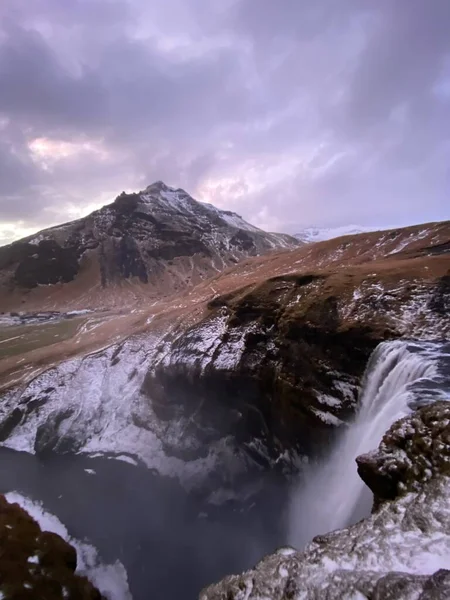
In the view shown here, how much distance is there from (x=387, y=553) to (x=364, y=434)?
13363 millimetres

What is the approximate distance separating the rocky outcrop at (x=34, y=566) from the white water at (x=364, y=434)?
15060mm

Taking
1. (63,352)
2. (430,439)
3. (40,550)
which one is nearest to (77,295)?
(63,352)

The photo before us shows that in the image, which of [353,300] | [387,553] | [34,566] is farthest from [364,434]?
[34,566]

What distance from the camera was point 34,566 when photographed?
813 inches

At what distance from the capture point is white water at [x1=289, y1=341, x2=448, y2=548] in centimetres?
1828

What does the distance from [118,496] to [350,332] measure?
1082 inches

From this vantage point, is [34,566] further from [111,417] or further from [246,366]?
[111,417]

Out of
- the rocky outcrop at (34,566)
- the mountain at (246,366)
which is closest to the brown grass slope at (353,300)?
the mountain at (246,366)

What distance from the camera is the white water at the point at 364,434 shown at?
60.0ft

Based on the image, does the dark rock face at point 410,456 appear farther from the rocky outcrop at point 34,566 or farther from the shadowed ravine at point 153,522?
the shadowed ravine at point 153,522

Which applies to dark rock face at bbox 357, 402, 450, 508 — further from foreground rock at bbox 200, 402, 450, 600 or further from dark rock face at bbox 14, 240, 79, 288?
dark rock face at bbox 14, 240, 79, 288

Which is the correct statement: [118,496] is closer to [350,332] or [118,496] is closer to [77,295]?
[350,332]

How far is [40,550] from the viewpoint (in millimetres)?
22438

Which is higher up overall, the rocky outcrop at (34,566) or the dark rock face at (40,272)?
the dark rock face at (40,272)
